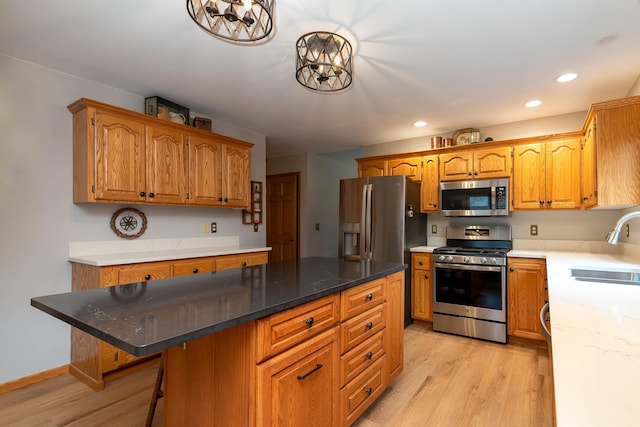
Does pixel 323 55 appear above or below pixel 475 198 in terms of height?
above

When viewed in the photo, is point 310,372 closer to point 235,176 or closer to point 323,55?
point 323,55

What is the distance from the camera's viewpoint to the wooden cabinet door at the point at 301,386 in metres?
1.22

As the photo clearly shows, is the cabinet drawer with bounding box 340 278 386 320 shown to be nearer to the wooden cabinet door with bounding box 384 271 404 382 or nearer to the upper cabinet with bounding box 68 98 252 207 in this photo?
the wooden cabinet door with bounding box 384 271 404 382

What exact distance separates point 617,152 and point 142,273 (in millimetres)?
3601

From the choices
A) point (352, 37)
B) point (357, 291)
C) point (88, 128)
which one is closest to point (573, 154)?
point (352, 37)

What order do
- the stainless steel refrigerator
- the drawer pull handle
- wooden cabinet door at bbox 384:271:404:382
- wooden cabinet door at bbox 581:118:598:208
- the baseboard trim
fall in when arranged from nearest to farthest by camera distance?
the drawer pull handle, wooden cabinet door at bbox 384:271:404:382, the baseboard trim, wooden cabinet door at bbox 581:118:598:208, the stainless steel refrigerator

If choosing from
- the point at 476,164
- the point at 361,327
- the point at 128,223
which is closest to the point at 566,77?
the point at 476,164

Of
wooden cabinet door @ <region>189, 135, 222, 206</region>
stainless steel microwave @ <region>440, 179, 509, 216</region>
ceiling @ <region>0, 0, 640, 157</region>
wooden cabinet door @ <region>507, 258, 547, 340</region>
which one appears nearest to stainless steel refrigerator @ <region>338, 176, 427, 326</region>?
stainless steel microwave @ <region>440, 179, 509, 216</region>

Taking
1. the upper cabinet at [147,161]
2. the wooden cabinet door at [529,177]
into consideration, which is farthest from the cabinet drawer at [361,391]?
the wooden cabinet door at [529,177]

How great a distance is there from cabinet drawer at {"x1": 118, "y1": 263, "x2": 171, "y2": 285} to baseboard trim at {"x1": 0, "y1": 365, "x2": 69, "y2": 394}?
903 millimetres

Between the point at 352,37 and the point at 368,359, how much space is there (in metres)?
1.99

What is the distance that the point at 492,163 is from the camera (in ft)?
11.8

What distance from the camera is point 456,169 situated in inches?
150

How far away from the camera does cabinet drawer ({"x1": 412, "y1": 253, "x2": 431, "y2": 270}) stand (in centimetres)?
368
